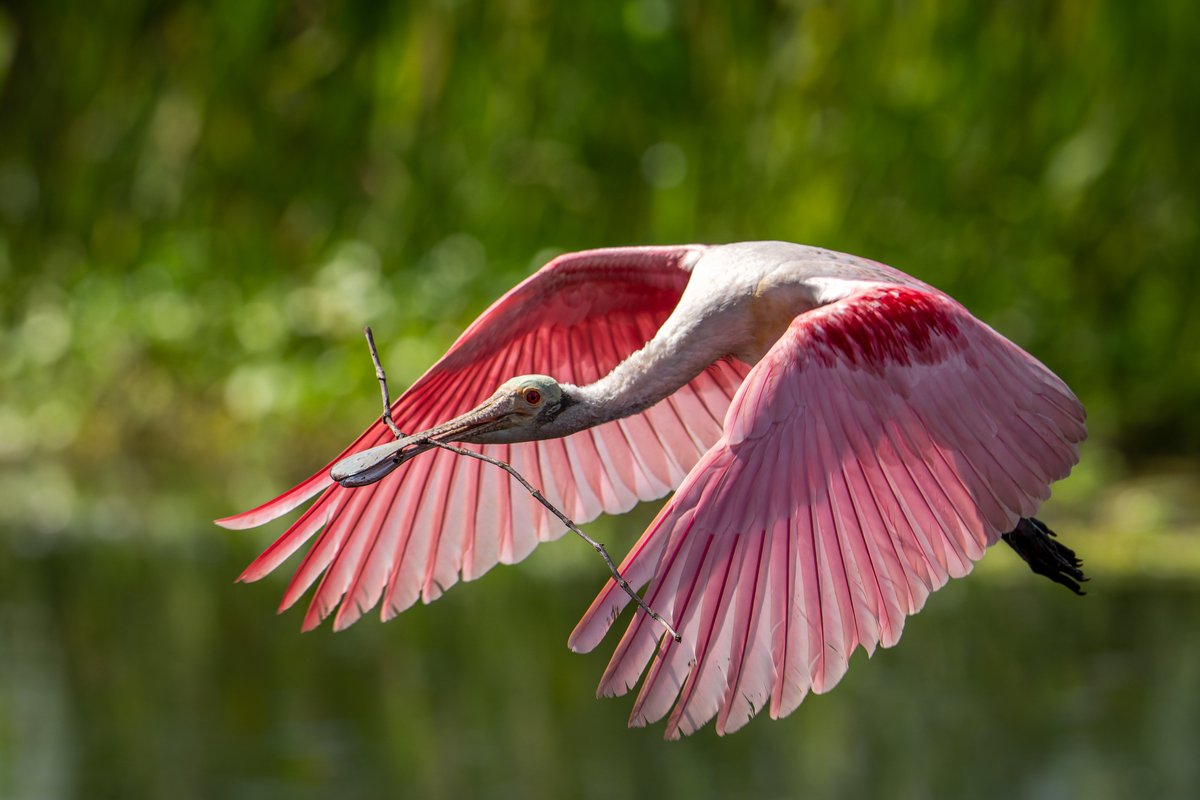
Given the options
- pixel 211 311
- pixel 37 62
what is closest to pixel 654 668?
pixel 211 311

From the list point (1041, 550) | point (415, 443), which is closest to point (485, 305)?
point (1041, 550)

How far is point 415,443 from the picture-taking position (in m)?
3.29

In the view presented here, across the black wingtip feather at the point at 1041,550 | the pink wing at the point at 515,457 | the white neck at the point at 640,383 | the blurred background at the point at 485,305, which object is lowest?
the black wingtip feather at the point at 1041,550

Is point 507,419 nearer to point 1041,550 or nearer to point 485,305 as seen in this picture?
point 1041,550

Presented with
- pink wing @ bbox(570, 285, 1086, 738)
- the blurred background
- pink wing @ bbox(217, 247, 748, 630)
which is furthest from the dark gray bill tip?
the blurred background

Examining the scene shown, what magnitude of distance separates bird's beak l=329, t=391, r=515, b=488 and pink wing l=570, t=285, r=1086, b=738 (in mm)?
467

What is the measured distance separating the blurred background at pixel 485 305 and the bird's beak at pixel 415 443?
9.79ft

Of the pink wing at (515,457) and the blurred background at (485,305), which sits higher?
the blurred background at (485,305)

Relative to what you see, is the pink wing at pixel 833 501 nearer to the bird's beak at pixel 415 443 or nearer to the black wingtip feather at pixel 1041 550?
the black wingtip feather at pixel 1041 550

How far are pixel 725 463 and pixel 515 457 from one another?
1.06 metres

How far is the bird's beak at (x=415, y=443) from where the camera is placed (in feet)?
10.5

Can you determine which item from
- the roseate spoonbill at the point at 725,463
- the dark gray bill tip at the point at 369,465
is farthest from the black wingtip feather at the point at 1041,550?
the dark gray bill tip at the point at 369,465

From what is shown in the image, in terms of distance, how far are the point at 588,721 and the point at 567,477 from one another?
2825 mm

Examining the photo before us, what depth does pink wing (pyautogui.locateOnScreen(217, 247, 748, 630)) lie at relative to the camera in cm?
366
